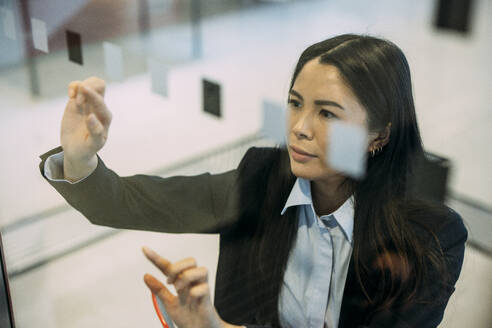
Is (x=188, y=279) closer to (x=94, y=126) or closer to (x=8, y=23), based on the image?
(x=94, y=126)

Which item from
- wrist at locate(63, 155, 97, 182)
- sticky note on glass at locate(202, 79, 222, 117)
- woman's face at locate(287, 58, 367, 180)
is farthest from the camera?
sticky note on glass at locate(202, 79, 222, 117)

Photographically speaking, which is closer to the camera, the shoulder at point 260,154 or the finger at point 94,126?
the finger at point 94,126

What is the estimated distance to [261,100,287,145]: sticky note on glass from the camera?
0.74 meters

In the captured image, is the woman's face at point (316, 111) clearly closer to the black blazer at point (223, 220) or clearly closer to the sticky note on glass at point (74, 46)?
the black blazer at point (223, 220)

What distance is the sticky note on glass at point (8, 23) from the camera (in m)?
0.92

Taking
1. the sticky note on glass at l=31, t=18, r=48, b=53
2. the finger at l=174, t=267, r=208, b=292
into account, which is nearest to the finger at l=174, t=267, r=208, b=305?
the finger at l=174, t=267, r=208, b=292

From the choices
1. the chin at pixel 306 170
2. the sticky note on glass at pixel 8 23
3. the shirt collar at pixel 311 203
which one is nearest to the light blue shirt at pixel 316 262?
the shirt collar at pixel 311 203

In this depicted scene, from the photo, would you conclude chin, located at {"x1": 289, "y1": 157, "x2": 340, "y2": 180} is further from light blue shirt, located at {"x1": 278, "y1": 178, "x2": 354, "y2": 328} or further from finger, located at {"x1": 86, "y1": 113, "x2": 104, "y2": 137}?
finger, located at {"x1": 86, "y1": 113, "x2": 104, "y2": 137}

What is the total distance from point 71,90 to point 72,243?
562 millimetres

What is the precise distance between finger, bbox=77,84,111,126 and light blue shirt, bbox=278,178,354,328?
0.95ft

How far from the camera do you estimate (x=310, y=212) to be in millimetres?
884

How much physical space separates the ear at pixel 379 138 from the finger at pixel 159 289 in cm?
31

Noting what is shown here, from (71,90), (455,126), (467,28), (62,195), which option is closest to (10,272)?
(62,195)

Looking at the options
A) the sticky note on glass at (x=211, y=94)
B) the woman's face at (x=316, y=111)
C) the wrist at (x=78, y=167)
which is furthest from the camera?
the sticky note on glass at (x=211, y=94)
